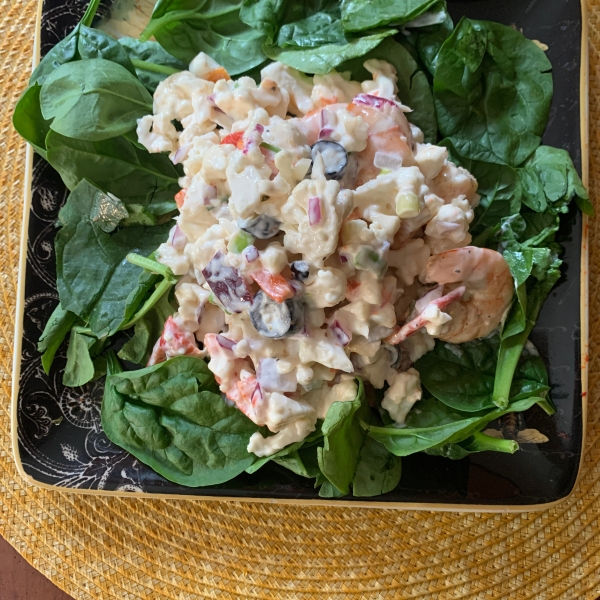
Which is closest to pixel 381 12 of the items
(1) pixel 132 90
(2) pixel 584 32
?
(2) pixel 584 32

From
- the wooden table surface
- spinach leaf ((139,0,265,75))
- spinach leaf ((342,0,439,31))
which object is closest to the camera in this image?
spinach leaf ((342,0,439,31))

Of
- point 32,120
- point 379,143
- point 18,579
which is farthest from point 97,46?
point 18,579

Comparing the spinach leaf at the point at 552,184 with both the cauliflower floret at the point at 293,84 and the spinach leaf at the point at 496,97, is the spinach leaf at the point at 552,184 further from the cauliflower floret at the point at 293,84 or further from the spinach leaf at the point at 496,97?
the cauliflower floret at the point at 293,84

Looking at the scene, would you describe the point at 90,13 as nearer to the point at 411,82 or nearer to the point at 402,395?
the point at 411,82

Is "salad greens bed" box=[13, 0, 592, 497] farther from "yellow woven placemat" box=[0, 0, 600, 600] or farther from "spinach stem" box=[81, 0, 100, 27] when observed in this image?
"yellow woven placemat" box=[0, 0, 600, 600]

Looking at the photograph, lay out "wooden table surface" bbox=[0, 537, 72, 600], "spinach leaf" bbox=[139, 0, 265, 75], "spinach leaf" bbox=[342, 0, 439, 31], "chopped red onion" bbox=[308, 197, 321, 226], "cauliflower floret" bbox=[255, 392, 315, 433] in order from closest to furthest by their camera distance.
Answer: "chopped red onion" bbox=[308, 197, 321, 226]
"cauliflower floret" bbox=[255, 392, 315, 433]
"spinach leaf" bbox=[342, 0, 439, 31]
"spinach leaf" bbox=[139, 0, 265, 75]
"wooden table surface" bbox=[0, 537, 72, 600]

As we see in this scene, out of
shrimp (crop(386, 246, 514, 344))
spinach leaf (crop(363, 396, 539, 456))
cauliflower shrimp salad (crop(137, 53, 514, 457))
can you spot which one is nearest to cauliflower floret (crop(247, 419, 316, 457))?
cauliflower shrimp salad (crop(137, 53, 514, 457))

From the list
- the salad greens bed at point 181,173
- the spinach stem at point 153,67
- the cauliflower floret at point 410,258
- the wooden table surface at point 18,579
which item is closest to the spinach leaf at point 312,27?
the salad greens bed at point 181,173
